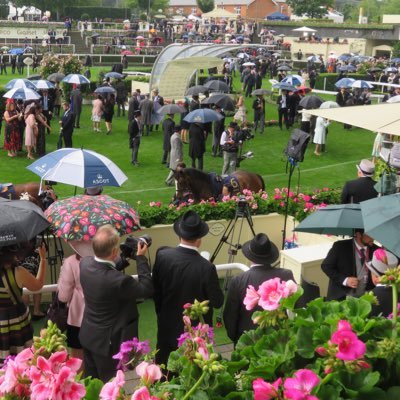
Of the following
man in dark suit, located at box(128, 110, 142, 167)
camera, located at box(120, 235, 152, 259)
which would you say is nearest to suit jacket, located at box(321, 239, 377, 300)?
camera, located at box(120, 235, 152, 259)

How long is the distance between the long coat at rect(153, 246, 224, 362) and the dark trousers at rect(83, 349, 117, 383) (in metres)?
0.55

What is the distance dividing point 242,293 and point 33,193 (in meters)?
4.53

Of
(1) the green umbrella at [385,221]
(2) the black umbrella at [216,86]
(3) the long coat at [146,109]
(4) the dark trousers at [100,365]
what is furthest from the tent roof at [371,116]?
(2) the black umbrella at [216,86]

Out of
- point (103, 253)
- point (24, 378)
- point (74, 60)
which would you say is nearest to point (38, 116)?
point (74, 60)

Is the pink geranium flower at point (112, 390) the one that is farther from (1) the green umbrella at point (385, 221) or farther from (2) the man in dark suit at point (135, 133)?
(2) the man in dark suit at point (135, 133)

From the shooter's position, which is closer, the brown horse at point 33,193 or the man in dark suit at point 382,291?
the man in dark suit at point 382,291

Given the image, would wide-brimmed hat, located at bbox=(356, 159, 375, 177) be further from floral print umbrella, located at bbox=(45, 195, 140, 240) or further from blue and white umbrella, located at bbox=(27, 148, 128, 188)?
floral print umbrella, located at bbox=(45, 195, 140, 240)

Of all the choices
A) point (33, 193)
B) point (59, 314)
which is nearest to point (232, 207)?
point (33, 193)

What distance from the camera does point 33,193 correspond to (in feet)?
28.4

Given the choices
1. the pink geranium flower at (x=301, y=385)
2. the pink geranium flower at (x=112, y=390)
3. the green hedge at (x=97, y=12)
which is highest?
the green hedge at (x=97, y=12)

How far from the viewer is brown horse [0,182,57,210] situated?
7734 mm

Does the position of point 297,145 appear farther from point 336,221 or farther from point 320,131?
point 320,131

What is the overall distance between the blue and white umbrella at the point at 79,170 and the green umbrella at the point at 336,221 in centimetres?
276

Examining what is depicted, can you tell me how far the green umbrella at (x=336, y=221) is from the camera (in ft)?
19.2
